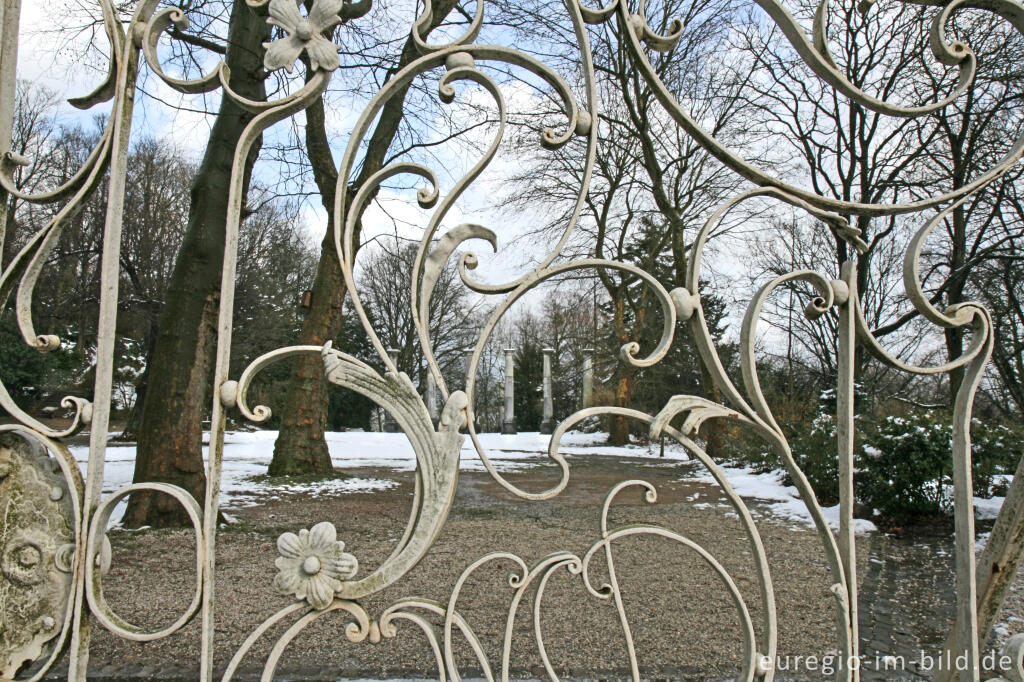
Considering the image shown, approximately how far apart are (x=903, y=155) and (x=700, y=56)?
4.75m

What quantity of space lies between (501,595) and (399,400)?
3.57 metres

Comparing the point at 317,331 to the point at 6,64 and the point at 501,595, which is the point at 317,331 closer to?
the point at 501,595

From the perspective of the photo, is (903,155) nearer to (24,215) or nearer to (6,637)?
(6,637)

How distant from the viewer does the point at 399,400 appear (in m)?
1.24

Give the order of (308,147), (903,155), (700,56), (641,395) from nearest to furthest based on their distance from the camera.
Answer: (308,147) → (903,155) → (700,56) → (641,395)

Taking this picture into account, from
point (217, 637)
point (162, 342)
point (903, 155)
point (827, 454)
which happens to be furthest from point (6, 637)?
point (903, 155)

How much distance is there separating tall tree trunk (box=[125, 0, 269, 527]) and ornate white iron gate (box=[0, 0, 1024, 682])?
4.92 metres

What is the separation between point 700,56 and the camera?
1444 cm

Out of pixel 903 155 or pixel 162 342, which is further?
pixel 903 155

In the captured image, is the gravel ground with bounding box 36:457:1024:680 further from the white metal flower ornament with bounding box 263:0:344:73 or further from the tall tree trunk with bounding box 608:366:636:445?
the tall tree trunk with bounding box 608:366:636:445

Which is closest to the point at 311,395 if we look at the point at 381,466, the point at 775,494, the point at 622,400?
the point at 381,466

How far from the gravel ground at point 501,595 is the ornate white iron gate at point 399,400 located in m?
1.75

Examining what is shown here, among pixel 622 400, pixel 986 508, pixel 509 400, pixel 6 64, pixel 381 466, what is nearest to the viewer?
pixel 6 64

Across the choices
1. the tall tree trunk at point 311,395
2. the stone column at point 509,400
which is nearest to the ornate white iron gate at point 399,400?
the tall tree trunk at point 311,395
